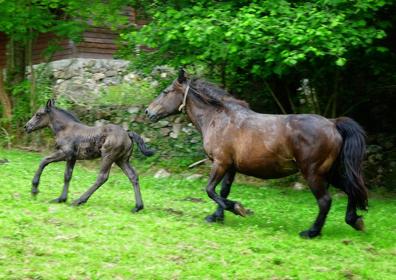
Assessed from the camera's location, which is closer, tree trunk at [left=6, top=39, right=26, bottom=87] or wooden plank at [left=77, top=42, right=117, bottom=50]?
tree trunk at [left=6, top=39, right=26, bottom=87]

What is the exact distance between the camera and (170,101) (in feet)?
34.7

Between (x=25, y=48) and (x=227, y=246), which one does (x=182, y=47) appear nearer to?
(x=227, y=246)

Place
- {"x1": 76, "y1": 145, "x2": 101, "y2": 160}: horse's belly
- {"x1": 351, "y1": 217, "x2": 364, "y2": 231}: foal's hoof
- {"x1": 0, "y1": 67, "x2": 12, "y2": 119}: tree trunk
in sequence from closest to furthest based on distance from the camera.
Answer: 1. {"x1": 351, "y1": 217, "x2": 364, "y2": 231}: foal's hoof
2. {"x1": 76, "y1": 145, "x2": 101, "y2": 160}: horse's belly
3. {"x1": 0, "y1": 67, "x2": 12, "y2": 119}: tree trunk

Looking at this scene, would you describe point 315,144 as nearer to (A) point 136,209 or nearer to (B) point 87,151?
(A) point 136,209

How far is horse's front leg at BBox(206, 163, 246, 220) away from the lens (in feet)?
30.6

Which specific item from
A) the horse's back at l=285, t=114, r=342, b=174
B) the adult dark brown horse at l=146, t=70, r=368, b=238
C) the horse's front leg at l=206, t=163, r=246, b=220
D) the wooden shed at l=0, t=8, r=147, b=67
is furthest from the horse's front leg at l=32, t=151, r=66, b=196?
the wooden shed at l=0, t=8, r=147, b=67

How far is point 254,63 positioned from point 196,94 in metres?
3.66

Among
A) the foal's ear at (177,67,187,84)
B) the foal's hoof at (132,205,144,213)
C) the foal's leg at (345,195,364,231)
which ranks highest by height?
the foal's ear at (177,67,187,84)

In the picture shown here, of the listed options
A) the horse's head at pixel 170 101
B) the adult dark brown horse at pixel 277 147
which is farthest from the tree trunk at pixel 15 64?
the adult dark brown horse at pixel 277 147

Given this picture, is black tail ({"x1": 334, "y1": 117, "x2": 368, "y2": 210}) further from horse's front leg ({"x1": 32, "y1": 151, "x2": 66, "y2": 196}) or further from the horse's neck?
horse's front leg ({"x1": 32, "y1": 151, "x2": 66, "y2": 196})

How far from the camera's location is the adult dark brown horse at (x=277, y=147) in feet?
29.9

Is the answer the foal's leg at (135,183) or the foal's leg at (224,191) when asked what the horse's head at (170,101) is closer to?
the foal's leg at (135,183)

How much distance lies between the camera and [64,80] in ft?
72.0

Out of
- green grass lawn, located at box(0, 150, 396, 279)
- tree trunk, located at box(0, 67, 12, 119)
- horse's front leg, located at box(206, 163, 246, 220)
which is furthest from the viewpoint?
tree trunk, located at box(0, 67, 12, 119)
